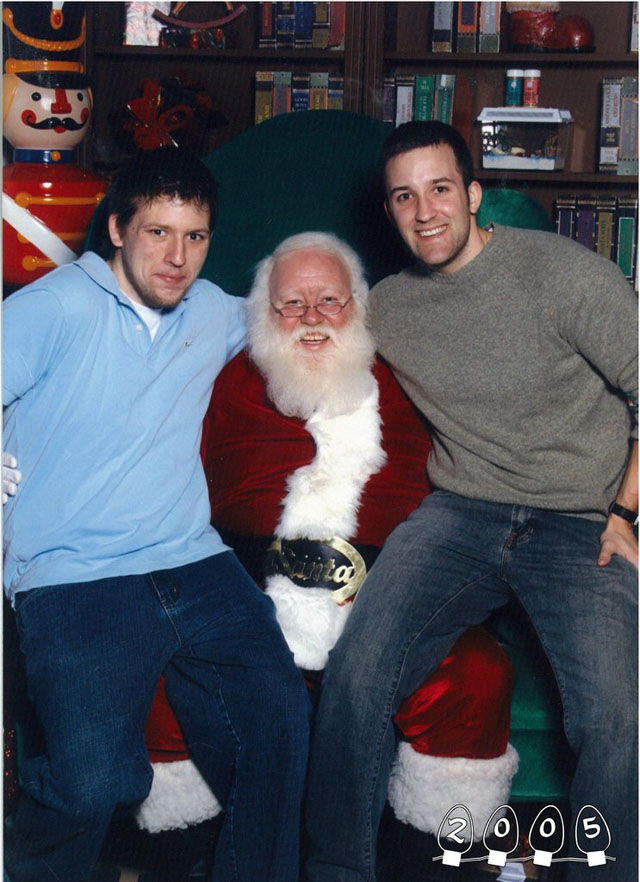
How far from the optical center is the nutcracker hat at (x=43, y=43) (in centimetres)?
232

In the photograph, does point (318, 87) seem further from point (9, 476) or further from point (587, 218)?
point (9, 476)

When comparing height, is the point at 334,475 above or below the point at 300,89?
below

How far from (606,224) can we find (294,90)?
127 cm

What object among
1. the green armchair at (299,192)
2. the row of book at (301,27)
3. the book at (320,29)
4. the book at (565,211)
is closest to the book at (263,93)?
the row of book at (301,27)

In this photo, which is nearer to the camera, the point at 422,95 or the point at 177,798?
the point at 177,798

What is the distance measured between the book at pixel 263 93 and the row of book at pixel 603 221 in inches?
45.1

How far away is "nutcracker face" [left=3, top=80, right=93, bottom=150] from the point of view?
237 centimetres

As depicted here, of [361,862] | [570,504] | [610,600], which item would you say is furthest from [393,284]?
[361,862]

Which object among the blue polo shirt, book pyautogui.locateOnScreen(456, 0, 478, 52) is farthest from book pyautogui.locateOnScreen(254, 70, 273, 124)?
the blue polo shirt

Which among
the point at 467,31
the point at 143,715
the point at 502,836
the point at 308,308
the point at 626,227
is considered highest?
the point at 467,31

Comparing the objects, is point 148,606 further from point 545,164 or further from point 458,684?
point 545,164

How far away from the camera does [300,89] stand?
3539mm

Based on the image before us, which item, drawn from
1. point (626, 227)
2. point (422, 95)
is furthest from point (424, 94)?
point (626, 227)

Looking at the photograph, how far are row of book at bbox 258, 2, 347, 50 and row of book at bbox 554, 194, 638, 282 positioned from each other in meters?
1.06
